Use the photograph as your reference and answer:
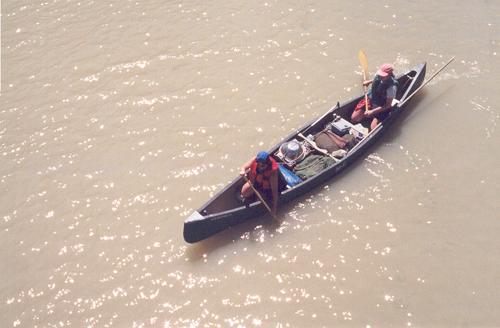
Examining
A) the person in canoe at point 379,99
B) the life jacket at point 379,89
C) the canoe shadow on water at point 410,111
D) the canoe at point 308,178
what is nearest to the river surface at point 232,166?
the canoe shadow on water at point 410,111

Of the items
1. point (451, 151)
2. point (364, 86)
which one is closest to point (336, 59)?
point (364, 86)

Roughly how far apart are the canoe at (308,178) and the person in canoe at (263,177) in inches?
8.8

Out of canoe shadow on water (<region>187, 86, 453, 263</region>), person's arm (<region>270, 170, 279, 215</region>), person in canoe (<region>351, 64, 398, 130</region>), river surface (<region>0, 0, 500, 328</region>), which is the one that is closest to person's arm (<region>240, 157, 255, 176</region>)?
person's arm (<region>270, 170, 279, 215</region>)

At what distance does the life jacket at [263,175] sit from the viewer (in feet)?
29.0

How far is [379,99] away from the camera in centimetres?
1097

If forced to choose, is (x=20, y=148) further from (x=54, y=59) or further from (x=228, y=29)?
(x=228, y=29)

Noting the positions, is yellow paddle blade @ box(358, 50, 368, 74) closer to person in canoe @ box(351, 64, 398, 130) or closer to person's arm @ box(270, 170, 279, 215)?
person in canoe @ box(351, 64, 398, 130)

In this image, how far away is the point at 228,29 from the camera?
538 inches

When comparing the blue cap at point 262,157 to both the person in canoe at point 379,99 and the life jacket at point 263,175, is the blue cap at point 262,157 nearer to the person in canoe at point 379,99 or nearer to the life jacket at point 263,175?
the life jacket at point 263,175

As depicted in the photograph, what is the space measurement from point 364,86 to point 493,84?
361 cm

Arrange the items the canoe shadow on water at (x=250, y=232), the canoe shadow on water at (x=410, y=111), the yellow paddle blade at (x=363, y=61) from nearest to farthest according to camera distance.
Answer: the canoe shadow on water at (x=250, y=232) → the canoe shadow on water at (x=410, y=111) → the yellow paddle blade at (x=363, y=61)

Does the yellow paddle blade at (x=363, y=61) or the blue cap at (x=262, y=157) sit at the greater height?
the blue cap at (x=262, y=157)

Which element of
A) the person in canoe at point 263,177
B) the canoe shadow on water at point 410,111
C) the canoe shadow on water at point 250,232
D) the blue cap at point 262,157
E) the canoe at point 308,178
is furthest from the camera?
the canoe shadow on water at point 410,111

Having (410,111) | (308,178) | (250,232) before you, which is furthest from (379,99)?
(250,232)
